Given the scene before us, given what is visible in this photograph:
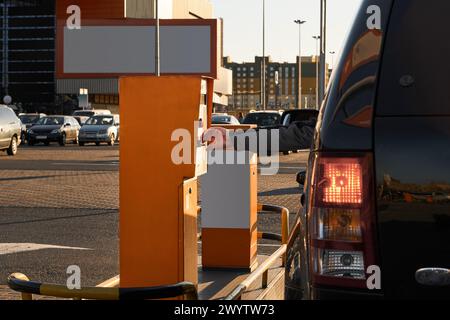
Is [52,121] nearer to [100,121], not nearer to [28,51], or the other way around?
[100,121]

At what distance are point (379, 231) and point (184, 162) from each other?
2.56 metres

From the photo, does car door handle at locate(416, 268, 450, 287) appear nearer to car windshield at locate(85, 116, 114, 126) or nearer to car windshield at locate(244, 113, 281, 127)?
car windshield at locate(244, 113, 281, 127)

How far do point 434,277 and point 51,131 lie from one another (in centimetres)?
4288

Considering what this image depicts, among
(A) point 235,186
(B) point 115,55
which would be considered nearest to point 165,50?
(B) point 115,55

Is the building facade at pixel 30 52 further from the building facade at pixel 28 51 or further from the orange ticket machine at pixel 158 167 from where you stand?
the orange ticket machine at pixel 158 167

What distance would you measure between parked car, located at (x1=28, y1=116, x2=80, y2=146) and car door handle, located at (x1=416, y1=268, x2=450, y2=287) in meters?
42.8

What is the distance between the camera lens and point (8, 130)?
3138cm

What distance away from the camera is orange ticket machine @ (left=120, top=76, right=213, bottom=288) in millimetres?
5535

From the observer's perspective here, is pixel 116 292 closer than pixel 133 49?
Yes

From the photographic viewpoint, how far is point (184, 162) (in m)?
5.54

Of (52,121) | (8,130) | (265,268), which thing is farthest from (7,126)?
(265,268)

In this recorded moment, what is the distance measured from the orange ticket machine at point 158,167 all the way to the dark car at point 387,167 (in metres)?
2.33
